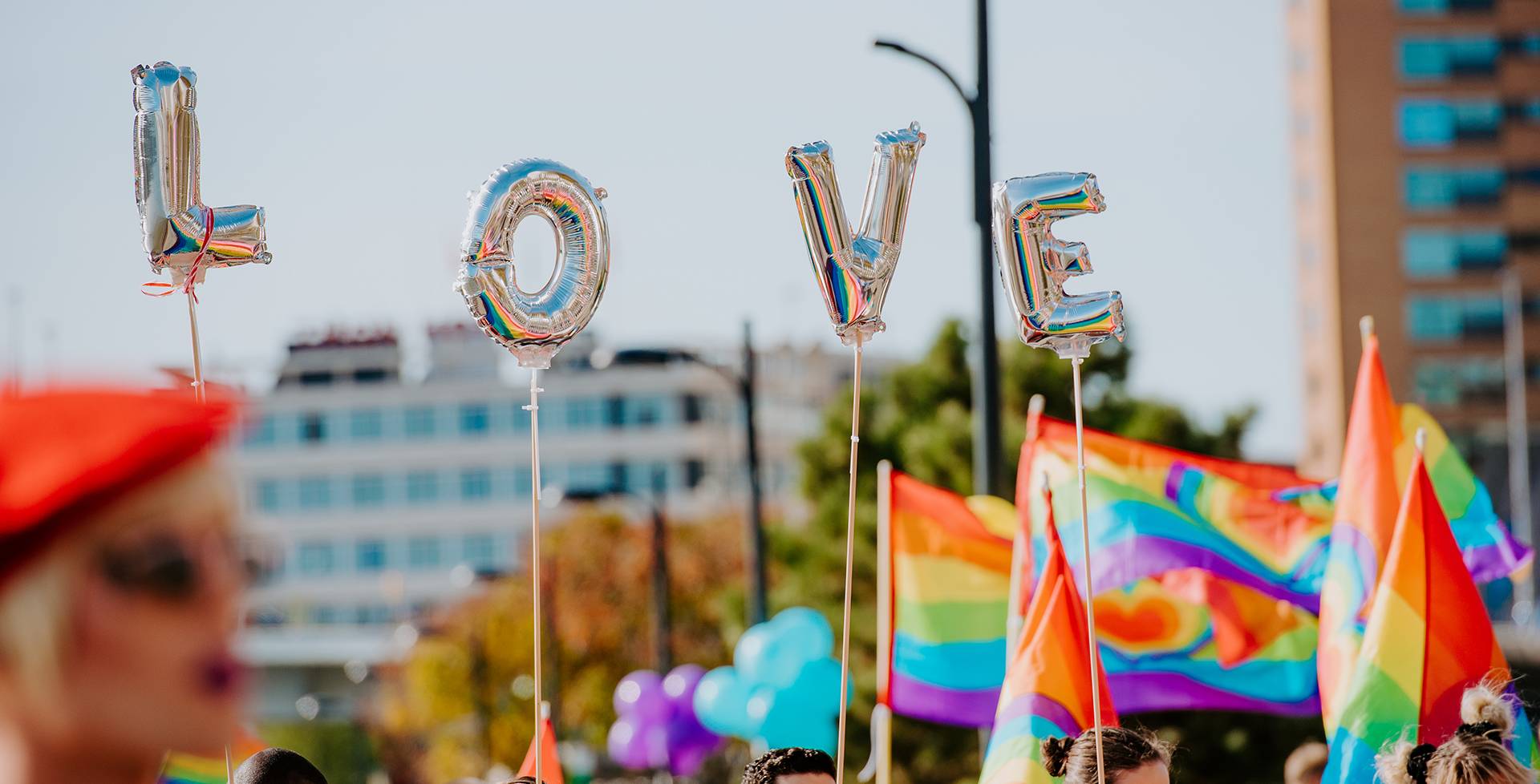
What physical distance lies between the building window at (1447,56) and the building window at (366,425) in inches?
2143

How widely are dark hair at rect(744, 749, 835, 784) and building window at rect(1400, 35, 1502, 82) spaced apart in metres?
64.4

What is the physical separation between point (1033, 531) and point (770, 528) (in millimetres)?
19472

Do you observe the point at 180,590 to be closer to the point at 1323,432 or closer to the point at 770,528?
the point at 770,528

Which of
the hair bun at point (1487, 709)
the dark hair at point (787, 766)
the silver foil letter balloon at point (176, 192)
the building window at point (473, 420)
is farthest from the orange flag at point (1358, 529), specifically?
the building window at point (473, 420)

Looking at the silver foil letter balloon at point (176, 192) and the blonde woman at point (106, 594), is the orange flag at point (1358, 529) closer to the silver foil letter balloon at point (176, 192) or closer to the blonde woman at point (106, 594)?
the silver foil letter balloon at point (176, 192)

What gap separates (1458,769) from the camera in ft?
17.5

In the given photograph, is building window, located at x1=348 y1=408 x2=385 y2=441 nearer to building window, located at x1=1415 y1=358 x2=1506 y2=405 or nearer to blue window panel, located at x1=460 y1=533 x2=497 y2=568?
blue window panel, located at x1=460 y1=533 x2=497 y2=568

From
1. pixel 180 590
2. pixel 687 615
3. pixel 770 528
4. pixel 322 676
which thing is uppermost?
pixel 180 590

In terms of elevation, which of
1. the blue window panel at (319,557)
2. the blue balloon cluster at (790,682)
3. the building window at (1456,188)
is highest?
the building window at (1456,188)

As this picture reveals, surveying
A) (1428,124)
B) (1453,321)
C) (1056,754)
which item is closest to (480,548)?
(1453,321)

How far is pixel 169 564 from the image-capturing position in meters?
1.51

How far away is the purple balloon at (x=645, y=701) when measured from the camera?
21453mm

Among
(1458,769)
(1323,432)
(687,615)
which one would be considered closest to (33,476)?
(1458,769)

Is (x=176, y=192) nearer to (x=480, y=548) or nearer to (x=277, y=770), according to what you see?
(x=277, y=770)
